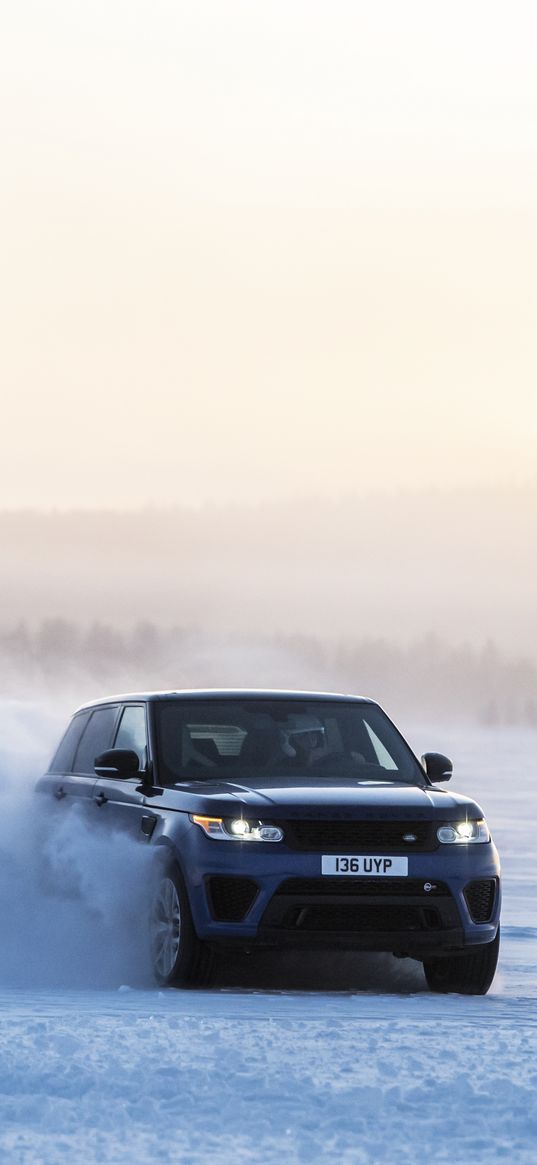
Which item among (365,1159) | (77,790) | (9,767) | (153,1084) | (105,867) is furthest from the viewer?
(9,767)

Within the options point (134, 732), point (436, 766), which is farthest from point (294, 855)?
point (134, 732)

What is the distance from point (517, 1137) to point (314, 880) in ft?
12.9

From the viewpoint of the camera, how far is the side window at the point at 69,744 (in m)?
12.8

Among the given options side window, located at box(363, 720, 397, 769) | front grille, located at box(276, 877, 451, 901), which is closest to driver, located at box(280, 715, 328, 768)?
side window, located at box(363, 720, 397, 769)

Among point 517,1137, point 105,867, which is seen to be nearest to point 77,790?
point 105,867

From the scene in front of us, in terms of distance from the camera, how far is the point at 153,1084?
6746 millimetres

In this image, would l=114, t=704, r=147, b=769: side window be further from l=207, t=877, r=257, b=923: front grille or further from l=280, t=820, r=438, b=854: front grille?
l=280, t=820, r=438, b=854: front grille

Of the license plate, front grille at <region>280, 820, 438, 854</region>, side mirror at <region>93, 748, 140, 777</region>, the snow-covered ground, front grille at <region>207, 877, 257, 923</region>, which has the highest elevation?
side mirror at <region>93, 748, 140, 777</region>

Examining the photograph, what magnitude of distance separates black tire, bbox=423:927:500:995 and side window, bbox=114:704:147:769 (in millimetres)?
1963

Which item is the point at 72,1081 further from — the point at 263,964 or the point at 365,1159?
the point at 263,964

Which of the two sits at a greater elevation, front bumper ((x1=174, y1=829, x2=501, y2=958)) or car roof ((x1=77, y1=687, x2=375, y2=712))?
car roof ((x1=77, y1=687, x2=375, y2=712))

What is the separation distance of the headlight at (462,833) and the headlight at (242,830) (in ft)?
2.88

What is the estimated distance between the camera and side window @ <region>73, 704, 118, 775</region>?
12109mm

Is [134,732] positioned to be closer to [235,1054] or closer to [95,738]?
[95,738]
